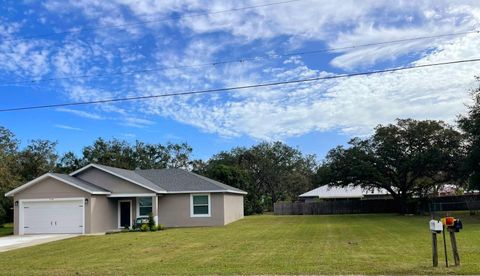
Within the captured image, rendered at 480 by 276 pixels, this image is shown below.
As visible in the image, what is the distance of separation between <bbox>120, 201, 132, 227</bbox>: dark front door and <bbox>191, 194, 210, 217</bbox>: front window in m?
4.21

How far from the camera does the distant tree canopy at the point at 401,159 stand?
135 ft

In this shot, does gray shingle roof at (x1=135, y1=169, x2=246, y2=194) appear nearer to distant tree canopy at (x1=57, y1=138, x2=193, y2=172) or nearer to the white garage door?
the white garage door

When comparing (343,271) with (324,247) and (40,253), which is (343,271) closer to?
(324,247)

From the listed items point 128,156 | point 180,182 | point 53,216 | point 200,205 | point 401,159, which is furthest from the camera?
point 128,156

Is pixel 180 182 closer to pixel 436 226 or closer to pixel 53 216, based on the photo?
pixel 53 216

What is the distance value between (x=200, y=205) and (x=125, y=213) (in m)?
5.04


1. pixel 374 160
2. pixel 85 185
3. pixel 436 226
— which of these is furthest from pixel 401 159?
pixel 436 226

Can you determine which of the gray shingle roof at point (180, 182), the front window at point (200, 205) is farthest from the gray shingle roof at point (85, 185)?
the front window at point (200, 205)

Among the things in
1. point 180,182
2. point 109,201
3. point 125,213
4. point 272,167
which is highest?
point 272,167

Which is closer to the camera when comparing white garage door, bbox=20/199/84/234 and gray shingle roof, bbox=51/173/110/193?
white garage door, bbox=20/199/84/234

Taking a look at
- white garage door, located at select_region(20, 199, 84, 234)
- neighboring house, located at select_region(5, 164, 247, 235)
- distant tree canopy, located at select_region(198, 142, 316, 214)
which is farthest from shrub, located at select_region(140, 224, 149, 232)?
distant tree canopy, located at select_region(198, 142, 316, 214)

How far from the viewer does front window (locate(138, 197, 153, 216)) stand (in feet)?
104

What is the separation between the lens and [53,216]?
28.4 metres

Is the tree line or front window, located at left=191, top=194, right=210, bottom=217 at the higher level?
the tree line
